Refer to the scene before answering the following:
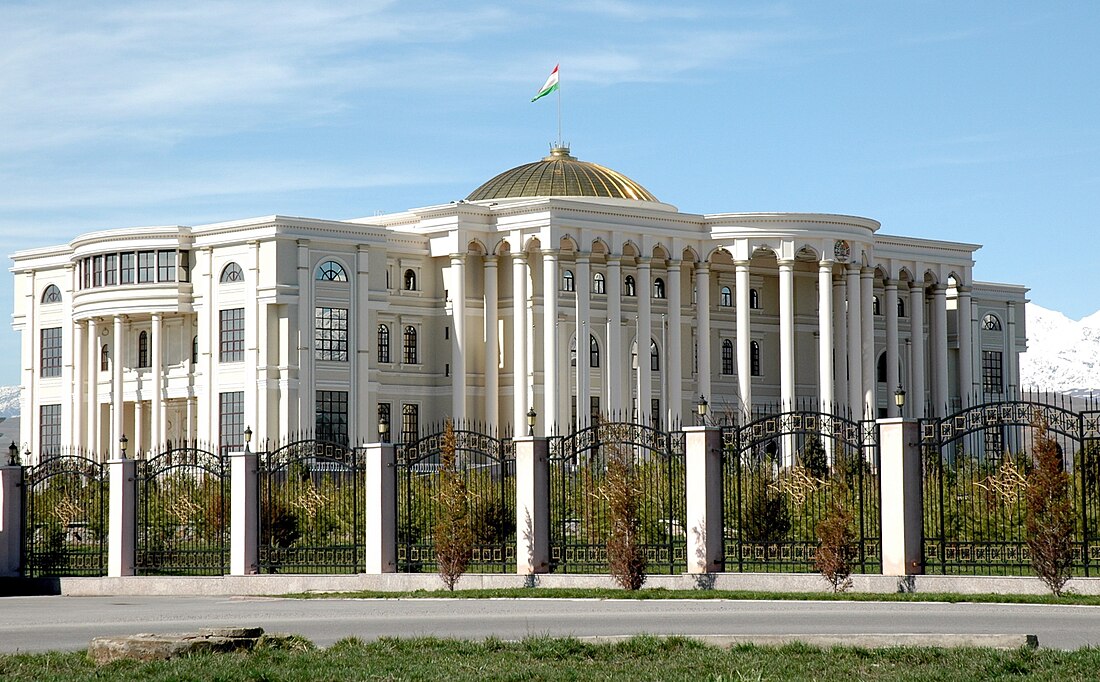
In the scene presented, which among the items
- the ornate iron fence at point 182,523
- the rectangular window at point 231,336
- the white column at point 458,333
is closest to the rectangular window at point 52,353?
the rectangular window at point 231,336

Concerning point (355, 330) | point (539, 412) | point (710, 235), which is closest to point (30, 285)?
point (355, 330)

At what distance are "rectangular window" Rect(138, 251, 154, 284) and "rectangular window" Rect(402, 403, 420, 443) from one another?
11320 mm

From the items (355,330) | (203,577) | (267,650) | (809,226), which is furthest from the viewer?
(809,226)

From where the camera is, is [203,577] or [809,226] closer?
[203,577]

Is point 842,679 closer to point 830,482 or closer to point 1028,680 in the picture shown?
point 1028,680

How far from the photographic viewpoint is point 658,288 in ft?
267

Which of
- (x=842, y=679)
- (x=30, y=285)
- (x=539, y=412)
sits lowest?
(x=842, y=679)

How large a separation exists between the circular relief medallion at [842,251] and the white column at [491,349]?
1462cm

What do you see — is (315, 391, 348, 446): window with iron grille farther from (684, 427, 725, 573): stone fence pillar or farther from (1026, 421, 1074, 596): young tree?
(1026, 421, 1074, 596): young tree

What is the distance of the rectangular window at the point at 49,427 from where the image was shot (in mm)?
79125

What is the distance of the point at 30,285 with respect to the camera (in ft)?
271

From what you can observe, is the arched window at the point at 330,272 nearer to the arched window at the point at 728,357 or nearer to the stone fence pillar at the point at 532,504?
the arched window at the point at 728,357

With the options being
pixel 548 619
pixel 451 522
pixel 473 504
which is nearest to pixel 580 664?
pixel 548 619

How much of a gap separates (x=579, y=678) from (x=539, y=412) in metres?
58.3
